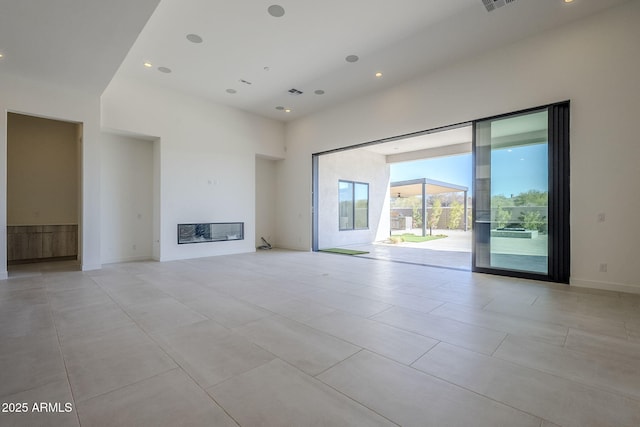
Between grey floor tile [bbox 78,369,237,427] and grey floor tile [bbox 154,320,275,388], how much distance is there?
5.6 inches

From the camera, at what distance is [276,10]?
4203mm

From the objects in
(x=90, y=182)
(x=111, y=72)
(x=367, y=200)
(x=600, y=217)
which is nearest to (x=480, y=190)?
(x=600, y=217)

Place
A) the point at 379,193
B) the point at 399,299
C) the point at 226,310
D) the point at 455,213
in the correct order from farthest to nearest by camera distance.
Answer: the point at 455,213, the point at 379,193, the point at 399,299, the point at 226,310

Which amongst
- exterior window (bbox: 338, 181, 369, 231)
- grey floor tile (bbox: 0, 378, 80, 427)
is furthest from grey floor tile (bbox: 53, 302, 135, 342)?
exterior window (bbox: 338, 181, 369, 231)

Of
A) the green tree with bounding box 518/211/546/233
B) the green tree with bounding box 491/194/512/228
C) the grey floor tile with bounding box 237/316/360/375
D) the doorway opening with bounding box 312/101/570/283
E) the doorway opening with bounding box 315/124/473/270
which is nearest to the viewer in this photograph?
the grey floor tile with bounding box 237/316/360/375

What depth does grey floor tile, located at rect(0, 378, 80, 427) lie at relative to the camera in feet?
5.19

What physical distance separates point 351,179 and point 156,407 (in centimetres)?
952

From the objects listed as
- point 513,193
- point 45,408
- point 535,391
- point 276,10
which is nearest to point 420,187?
point 513,193

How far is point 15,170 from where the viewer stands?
6598 mm

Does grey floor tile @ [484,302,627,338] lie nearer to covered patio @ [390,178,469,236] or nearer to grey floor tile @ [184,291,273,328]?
grey floor tile @ [184,291,273,328]

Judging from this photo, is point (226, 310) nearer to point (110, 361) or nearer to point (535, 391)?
point (110, 361)

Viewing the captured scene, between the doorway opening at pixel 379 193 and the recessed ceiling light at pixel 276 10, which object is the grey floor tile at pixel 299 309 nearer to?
the doorway opening at pixel 379 193

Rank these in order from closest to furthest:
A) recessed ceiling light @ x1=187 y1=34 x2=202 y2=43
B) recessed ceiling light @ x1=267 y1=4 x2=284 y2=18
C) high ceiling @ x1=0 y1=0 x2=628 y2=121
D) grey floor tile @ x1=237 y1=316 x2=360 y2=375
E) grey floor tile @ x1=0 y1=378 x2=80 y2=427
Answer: grey floor tile @ x1=0 y1=378 x2=80 y2=427 < grey floor tile @ x1=237 y1=316 x2=360 y2=375 < high ceiling @ x1=0 y1=0 x2=628 y2=121 < recessed ceiling light @ x1=267 y1=4 x2=284 y2=18 < recessed ceiling light @ x1=187 y1=34 x2=202 y2=43

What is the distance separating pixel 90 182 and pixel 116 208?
1.21 meters
